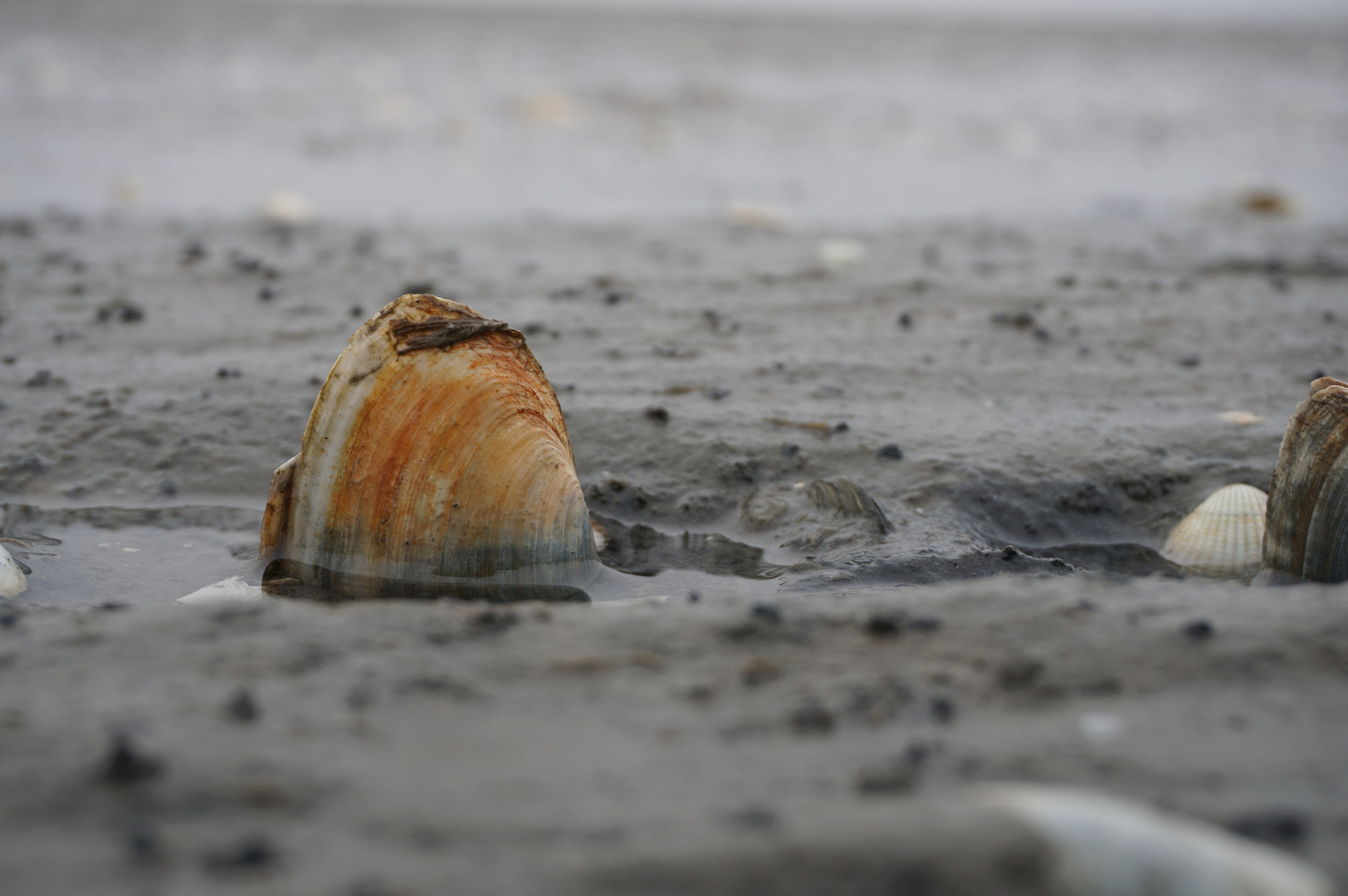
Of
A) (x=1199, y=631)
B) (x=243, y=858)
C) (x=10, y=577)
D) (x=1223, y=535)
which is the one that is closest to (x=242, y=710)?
(x=243, y=858)

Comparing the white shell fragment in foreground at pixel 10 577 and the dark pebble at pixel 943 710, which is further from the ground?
the dark pebble at pixel 943 710

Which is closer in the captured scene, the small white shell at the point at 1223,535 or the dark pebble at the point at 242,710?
the dark pebble at the point at 242,710

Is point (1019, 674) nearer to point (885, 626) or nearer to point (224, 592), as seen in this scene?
point (885, 626)

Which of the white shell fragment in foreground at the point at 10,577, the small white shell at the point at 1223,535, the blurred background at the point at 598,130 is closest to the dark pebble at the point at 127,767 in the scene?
the white shell fragment in foreground at the point at 10,577

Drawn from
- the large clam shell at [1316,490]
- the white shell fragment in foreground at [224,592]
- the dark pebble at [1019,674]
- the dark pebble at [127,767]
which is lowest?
the white shell fragment in foreground at [224,592]

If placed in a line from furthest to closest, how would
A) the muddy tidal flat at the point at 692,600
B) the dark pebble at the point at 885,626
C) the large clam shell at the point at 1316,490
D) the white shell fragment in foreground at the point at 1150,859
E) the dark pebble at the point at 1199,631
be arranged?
the large clam shell at the point at 1316,490 → the dark pebble at the point at 885,626 → the dark pebble at the point at 1199,631 → the muddy tidal flat at the point at 692,600 → the white shell fragment in foreground at the point at 1150,859

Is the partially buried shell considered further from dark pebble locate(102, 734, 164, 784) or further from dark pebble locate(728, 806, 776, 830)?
dark pebble locate(728, 806, 776, 830)

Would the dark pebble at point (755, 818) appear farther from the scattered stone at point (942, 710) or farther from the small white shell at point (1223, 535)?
the small white shell at point (1223, 535)
